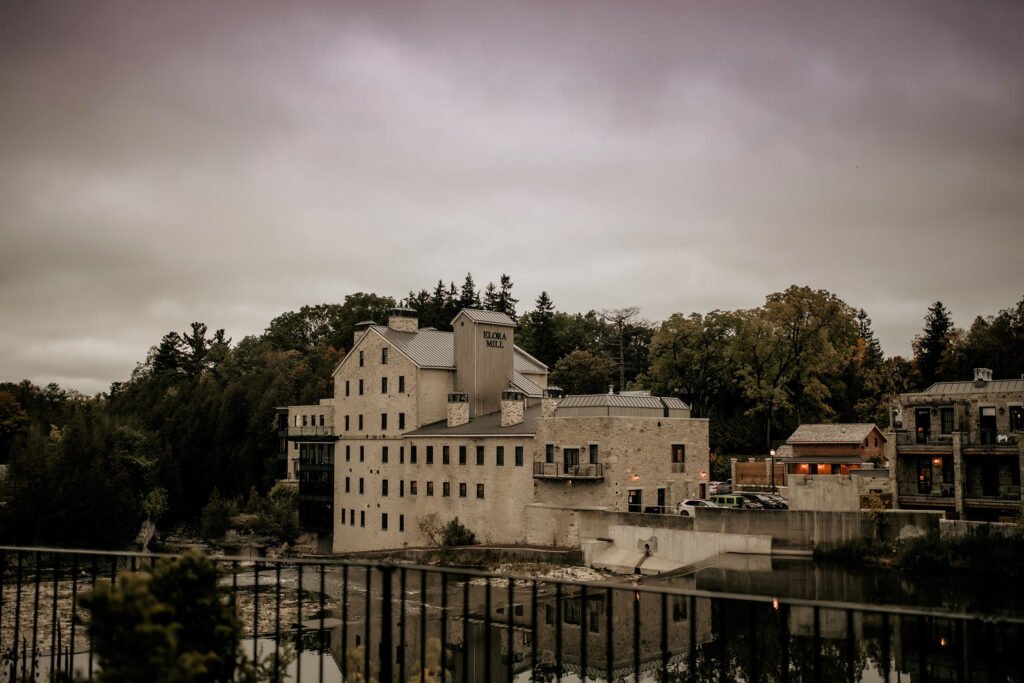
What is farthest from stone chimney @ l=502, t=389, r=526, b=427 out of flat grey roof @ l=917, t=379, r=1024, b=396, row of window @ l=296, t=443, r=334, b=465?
flat grey roof @ l=917, t=379, r=1024, b=396

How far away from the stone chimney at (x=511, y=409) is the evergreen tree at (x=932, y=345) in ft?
121

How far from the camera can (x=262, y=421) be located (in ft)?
201

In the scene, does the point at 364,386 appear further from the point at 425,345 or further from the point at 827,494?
the point at 827,494

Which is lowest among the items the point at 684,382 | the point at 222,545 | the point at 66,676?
the point at 222,545

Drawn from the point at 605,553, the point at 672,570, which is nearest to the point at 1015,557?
the point at 672,570

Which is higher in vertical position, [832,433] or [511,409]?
[511,409]

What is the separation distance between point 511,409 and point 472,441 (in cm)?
220

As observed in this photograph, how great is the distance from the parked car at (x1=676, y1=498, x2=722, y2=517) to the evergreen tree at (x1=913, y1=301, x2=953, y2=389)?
112 ft

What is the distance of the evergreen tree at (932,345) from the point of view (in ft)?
205

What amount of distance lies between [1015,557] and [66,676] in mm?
28150

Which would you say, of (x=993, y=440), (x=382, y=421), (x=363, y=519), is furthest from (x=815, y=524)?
(x=363, y=519)

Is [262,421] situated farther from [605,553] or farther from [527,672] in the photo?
[527,672]

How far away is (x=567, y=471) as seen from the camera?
33.0 metres

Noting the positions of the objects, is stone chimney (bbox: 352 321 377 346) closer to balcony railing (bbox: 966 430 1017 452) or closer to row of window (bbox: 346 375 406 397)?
row of window (bbox: 346 375 406 397)
